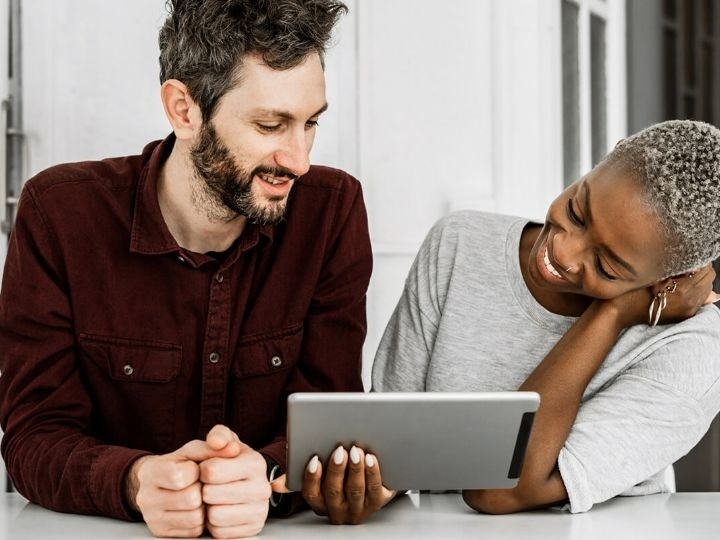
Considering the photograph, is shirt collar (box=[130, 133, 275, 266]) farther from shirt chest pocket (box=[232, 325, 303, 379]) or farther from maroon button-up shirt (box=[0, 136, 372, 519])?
shirt chest pocket (box=[232, 325, 303, 379])

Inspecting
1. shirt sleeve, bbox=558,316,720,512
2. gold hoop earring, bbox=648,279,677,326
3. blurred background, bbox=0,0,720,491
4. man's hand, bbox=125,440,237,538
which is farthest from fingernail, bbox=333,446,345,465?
blurred background, bbox=0,0,720,491

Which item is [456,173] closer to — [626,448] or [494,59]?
[494,59]

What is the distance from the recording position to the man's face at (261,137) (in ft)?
5.20

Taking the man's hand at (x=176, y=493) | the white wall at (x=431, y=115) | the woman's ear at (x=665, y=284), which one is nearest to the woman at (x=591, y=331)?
the woman's ear at (x=665, y=284)

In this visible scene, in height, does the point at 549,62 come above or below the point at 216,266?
above

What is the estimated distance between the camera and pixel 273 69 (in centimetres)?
159

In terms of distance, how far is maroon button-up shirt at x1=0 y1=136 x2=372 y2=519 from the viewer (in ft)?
5.26

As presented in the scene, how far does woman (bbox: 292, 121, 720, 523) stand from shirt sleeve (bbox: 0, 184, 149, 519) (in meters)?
0.33

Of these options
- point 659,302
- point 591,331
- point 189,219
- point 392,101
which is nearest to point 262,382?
point 189,219

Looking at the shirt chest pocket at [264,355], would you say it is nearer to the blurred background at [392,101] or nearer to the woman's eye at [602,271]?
the woman's eye at [602,271]

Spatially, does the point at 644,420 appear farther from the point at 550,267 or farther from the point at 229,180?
the point at 229,180

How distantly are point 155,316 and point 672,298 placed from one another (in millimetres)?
840

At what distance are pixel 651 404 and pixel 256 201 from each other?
0.69 metres

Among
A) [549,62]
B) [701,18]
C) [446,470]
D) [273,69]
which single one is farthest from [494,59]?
[701,18]
